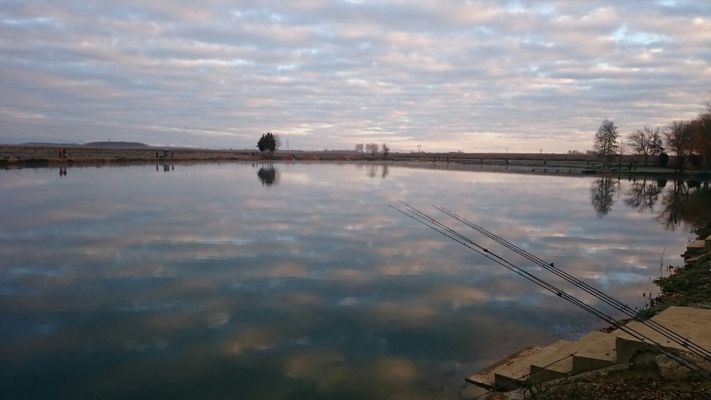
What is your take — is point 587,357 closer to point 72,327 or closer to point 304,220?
point 72,327

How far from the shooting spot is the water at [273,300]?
28.5 feet

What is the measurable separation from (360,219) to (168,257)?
412 inches

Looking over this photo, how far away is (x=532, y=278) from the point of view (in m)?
14.8

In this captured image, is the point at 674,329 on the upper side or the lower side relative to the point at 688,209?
upper

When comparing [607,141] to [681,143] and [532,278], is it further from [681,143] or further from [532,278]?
[532,278]

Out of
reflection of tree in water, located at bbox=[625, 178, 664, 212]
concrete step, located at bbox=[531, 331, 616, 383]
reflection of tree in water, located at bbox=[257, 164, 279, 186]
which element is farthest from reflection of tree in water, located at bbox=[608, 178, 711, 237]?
reflection of tree in water, located at bbox=[257, 164, 279, 186]

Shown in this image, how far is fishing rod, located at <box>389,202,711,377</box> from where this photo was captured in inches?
264

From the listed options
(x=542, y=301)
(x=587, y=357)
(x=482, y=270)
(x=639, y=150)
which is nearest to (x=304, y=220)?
(x=482, y=270)

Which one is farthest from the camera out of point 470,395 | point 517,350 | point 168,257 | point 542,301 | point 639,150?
point 639,150

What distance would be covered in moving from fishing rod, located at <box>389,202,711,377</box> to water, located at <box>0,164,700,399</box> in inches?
15.1

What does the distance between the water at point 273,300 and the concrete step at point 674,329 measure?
223cm

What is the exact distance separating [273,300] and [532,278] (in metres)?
7.02

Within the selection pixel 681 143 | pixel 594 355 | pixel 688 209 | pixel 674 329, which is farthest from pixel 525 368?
pixel 681 143

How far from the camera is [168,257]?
53.4ft
